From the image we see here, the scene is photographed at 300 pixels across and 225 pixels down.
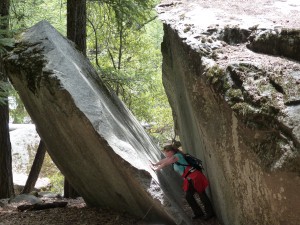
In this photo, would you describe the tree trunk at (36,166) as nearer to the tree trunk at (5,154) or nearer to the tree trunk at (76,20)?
the tree trunk at (5,154)

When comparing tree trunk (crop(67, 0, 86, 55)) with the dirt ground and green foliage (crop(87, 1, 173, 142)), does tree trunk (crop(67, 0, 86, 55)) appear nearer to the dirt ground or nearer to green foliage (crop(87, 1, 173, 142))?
green foliage (crop(87, 1, 173, 142))

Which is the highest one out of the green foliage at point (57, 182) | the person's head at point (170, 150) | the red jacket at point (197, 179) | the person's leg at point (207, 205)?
the person's head at point (170, 150)

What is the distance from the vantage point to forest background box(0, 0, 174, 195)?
11.1 m

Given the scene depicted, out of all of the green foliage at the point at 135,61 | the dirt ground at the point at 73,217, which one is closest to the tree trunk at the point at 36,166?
the green foliage at the point at 135,61

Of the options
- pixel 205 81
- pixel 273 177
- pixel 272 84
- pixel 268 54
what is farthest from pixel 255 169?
pixel 268 54

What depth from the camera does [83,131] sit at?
563 centimetres

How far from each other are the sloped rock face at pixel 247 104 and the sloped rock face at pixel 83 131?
0.95 m

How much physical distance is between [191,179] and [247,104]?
224cm

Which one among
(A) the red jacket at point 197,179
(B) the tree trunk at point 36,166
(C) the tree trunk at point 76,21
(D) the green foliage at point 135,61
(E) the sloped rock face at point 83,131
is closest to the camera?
(E) the sloped rock face at point 83,131

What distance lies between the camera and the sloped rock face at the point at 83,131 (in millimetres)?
5500

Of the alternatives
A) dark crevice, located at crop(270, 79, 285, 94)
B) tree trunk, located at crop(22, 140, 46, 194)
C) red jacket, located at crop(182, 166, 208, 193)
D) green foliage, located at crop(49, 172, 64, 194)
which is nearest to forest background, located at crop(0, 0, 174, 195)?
tree trunk, located at crop(22, 140, 46, 194)

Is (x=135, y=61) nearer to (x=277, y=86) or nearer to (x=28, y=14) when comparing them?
(x=28, y=14)

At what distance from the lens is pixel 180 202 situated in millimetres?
6652

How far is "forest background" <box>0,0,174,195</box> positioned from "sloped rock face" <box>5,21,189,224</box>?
2503 millimetres
